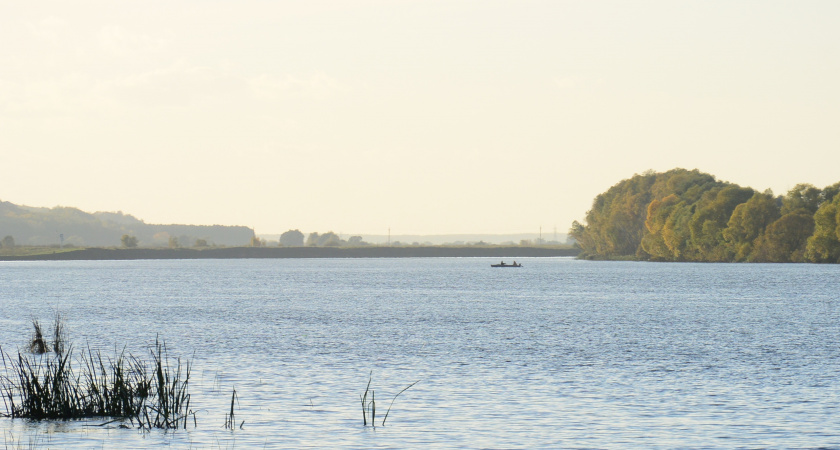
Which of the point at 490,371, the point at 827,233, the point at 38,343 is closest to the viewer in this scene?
the point at 490,371

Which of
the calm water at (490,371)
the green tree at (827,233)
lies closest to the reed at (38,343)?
the calm water at (490,371)

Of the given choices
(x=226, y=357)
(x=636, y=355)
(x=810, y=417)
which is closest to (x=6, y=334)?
(x=226, y=357)

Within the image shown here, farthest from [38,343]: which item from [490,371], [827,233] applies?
[827,233]

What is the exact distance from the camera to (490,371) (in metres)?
43.2

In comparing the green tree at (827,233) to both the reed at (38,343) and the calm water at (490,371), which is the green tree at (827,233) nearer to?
the calm water at (490,371)

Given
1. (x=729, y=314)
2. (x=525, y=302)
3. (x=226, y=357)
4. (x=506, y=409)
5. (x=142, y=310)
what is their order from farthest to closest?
(x=525, y=302), (x=142, y=310), (x=729, y=314), (x=226, y=357), (x=506, y=409)

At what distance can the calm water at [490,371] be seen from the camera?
27.8 meters

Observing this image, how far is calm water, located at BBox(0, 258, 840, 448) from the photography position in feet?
91.1

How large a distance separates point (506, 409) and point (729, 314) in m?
55.7

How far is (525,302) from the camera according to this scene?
345 feet

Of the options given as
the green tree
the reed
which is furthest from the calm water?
the green tree

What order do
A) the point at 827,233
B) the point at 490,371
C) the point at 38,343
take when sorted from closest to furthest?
the point at 490,371, the point at 38,343, the point at 827,233

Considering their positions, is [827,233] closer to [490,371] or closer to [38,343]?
[490,371]

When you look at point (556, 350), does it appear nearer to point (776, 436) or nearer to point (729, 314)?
point (776, 436)
